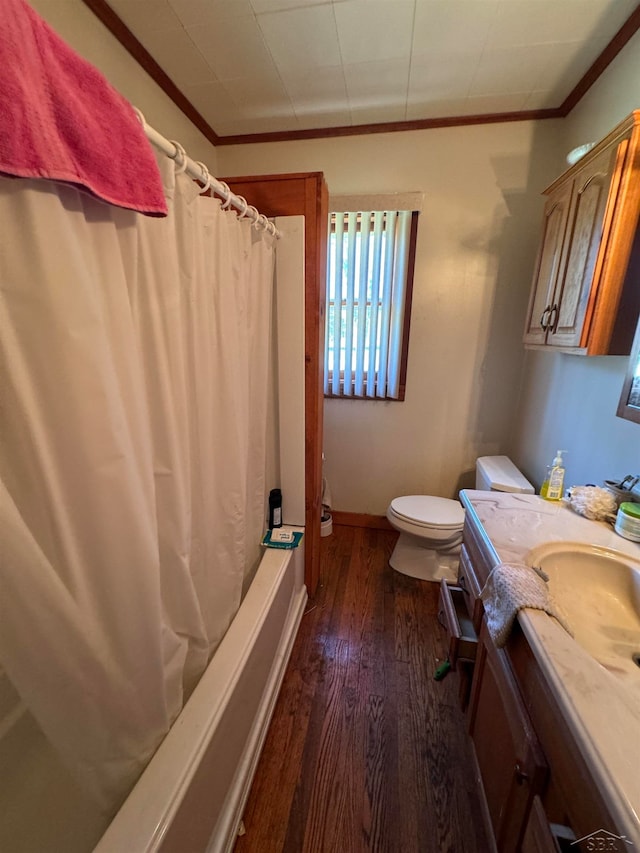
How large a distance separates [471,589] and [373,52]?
2.20 metres

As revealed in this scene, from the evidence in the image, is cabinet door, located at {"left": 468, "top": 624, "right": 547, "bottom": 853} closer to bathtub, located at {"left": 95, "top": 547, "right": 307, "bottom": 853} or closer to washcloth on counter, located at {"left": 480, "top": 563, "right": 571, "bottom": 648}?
washcloth on counter, located at {"left": 480, "top": 563, "right": 571, "bottom": 648}

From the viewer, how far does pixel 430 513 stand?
1.92 metres

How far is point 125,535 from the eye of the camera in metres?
0.67

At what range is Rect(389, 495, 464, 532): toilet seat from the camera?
5.99 ft

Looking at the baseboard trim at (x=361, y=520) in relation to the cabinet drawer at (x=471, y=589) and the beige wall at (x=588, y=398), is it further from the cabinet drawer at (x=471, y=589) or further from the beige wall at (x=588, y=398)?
the cabinet drawer at (x=471, y=589)

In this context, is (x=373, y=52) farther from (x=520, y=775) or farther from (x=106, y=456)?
(x=520, y=775)

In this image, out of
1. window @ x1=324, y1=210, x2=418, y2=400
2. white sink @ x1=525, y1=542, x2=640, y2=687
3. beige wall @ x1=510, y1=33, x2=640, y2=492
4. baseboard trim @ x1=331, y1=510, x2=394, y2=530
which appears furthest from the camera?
baseboard trim @ x1=331, y1=510, x2=394, y2=530

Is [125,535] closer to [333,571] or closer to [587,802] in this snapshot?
[587,802]

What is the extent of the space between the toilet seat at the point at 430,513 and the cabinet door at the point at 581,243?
→ 1006 millimetres

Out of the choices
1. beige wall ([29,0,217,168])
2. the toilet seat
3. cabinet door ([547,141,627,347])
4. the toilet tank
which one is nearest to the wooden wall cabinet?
cabinet door ([547,141,627,347])

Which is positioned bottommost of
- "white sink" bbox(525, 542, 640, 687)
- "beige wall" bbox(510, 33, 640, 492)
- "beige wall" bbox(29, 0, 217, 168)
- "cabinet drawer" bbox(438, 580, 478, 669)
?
"cabinet drawer" bbox(438, 580, 478, 669)

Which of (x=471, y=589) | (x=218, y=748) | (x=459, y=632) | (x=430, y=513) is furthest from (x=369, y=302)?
(x=218, y=748)

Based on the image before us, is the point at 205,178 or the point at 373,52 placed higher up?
the point at 373,52

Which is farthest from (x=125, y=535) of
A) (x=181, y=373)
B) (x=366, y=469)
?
(x=366, y=469)
